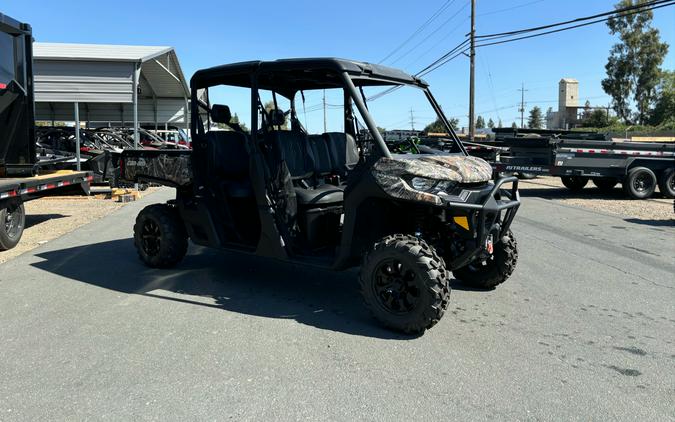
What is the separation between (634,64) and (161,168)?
6825cm

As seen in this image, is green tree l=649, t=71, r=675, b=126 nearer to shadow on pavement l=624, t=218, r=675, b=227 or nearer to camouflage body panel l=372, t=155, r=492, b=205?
shadow on pavement l=624, t=218, r=675, b=227

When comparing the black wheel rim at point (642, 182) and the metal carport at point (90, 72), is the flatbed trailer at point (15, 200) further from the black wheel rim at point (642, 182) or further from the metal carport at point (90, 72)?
the black wheel rim at point (642, 182)

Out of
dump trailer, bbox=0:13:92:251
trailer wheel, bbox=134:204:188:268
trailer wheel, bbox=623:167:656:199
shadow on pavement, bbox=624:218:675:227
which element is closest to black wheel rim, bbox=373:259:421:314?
trailer wheel, bbox=134:204:188:268

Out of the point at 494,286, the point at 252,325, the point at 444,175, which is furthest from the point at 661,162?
the point at 252,325

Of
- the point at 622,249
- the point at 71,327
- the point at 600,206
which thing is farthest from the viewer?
the point at 600,206

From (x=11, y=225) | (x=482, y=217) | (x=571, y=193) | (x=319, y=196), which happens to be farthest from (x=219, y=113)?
(x=571, y=193)

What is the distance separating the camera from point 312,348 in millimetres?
3959

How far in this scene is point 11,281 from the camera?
584 centimetres

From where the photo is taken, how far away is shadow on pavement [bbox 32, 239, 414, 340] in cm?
471

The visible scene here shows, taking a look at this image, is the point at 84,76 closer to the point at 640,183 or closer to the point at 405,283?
the point at 405,283

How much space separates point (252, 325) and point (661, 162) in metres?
14.4

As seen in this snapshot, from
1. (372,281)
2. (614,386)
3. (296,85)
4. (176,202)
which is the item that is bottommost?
(614,386)

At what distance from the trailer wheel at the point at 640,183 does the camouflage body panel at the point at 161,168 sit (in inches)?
518

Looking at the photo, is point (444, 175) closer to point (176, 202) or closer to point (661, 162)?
point (176, 202)
